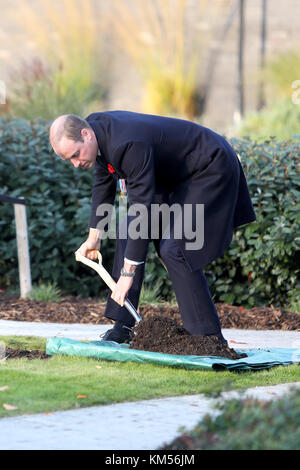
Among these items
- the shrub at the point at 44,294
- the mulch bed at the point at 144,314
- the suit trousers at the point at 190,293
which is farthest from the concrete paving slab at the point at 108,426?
the shrub at the point at 44,294

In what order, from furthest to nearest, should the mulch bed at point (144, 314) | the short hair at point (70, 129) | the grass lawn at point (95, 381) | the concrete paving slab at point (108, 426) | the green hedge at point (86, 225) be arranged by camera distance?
1. the green hedge at point (86, 225)
2. the mulch bed at point (144, 314)
3. the short hair at point (70, 129)
4. the grass lawn at point (95, 381)
5. the concrete paving slab at point (108, 426)

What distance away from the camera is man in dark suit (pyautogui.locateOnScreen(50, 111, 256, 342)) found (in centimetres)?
411

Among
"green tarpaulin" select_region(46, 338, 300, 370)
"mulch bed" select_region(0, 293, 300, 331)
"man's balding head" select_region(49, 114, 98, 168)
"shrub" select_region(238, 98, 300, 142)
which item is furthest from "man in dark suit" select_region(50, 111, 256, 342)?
"shrub" select_region(238, 98, 300, 142)

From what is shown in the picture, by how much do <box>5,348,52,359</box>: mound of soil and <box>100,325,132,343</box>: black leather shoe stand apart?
0.43 metres

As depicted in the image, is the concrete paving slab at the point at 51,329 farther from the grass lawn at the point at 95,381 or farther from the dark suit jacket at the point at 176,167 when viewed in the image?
the dark suit jacket at the point at 176,167

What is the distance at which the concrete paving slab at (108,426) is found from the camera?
107 inches

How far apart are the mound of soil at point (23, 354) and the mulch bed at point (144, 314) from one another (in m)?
1.36

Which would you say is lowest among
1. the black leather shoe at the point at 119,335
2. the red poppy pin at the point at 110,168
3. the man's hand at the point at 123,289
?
the black leather shoe at the point at 119,335

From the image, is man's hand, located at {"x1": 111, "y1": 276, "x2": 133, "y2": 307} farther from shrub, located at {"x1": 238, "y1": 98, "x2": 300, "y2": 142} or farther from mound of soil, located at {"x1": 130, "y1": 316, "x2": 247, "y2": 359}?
shrub, located at {"x1": 238, "y1": 98, "x2": 300, "y2": 142}

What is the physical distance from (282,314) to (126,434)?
3366 mm

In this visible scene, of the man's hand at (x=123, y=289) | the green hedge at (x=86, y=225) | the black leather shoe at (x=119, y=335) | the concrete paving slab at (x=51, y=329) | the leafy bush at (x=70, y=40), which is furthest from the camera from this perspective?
the leafy bush at (x=70, y=40)

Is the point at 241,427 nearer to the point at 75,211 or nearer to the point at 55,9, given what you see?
the point at 75,211

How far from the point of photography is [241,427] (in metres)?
2.38
